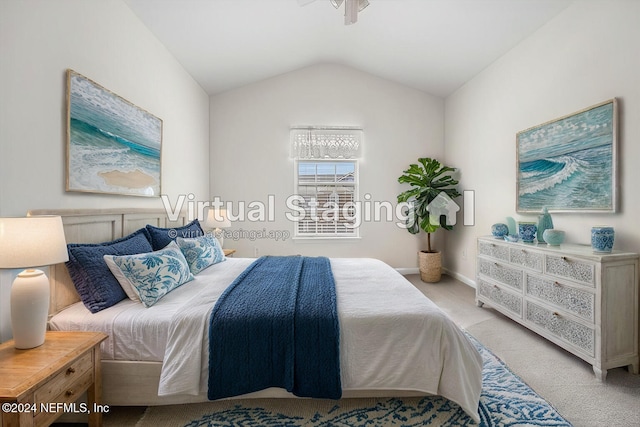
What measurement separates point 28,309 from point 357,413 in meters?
1.74

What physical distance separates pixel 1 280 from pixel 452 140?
503 centimetres

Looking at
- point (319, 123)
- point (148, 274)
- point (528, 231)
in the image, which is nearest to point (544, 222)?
point (528, 231)

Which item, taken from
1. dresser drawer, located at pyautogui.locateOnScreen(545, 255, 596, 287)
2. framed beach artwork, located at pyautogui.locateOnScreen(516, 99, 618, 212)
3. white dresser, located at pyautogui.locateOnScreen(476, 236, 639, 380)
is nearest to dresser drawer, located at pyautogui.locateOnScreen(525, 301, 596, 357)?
white dresser, located at pyautogui.locateOnScreen(476, 236, 639, 380)

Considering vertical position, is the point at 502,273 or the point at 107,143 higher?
the point at 107,143

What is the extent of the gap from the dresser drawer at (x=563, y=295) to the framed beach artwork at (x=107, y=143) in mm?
3629

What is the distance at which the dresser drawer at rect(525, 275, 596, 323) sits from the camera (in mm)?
1962

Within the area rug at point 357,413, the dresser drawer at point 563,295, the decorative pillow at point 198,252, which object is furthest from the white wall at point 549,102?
the decorative pillow at point 198,252

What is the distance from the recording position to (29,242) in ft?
4.06

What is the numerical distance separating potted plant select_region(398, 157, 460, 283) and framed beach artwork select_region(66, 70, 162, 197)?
3.36m

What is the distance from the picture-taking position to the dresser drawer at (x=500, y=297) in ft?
8.61

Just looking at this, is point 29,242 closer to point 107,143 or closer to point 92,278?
point 92,278

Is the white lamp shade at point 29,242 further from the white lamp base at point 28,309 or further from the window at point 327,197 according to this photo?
the window at point 327,197

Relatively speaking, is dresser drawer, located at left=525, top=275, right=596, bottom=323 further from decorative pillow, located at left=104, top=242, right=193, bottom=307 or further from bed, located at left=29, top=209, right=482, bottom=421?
decorative pillow, located at left=104, top=242, right=193, bottom=307

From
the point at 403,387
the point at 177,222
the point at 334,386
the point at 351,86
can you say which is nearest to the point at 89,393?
the point at 334,386
